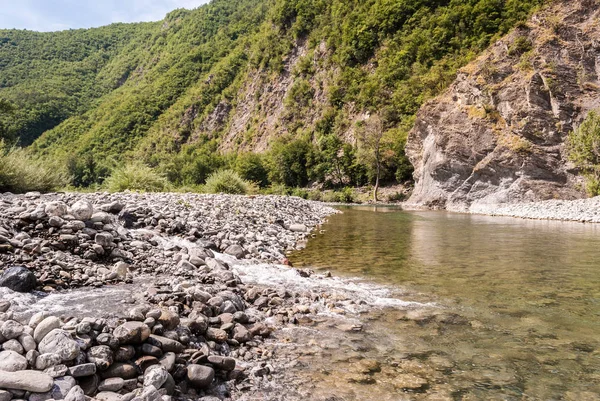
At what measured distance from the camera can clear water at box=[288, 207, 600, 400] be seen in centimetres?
373

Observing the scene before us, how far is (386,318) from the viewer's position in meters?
5.58

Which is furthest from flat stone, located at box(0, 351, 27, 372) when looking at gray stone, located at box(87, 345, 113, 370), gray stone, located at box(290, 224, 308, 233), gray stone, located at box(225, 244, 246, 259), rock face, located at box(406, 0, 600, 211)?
rock face, located at box(406, 0, 600, 211)

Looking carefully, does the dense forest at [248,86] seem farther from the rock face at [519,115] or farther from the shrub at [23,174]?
the rock face at [519,115]

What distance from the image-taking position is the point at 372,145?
49094 millimetres

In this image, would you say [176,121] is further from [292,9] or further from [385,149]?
[385,149]

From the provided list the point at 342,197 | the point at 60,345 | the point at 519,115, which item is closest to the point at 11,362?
the point at 60,345

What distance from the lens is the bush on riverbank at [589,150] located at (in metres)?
26.2

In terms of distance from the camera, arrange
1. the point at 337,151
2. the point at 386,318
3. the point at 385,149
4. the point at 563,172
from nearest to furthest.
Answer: the point at 386,318 < the point at 563,172 < the point at 385,149 < the point at 337,151

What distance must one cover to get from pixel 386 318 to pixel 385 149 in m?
46.0

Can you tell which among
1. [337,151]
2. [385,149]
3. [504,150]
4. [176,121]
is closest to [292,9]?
[176,121]

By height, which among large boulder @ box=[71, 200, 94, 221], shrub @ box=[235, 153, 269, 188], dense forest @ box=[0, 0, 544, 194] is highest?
dense forest @ box=[0, 0, 544, 194]

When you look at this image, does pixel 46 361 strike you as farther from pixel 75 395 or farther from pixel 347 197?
pixel 347 197

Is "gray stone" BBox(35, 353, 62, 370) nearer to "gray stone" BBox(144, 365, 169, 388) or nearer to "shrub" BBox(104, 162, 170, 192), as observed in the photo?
"gray stone" BBox(144, 365, 169, 388)

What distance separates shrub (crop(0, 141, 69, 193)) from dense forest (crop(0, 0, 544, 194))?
24.0 ft
